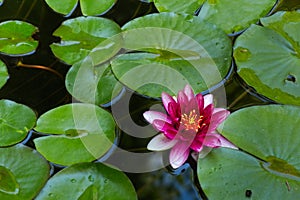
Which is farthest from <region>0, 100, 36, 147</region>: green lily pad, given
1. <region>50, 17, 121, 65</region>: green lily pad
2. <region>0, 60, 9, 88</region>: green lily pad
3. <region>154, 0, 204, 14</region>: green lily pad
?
<region>154, 0, 204, 14</region>: green lily pad

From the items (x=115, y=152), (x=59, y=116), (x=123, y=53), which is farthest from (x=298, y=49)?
(x=59, y=116)

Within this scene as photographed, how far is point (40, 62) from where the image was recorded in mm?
1987

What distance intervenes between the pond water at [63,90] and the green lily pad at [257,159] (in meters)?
0.11

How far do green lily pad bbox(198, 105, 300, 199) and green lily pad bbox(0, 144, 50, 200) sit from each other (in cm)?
56

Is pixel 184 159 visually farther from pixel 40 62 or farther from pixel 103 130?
pixel 40 62

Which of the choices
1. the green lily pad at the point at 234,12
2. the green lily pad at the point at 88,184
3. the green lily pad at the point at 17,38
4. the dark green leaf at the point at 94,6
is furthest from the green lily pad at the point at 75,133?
the green lily pad at the point at 234,12

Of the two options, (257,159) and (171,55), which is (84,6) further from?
(257,159)

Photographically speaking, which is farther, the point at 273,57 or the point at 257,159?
the point at 273,57

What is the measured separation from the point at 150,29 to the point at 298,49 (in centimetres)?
64

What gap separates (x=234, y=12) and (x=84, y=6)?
0.72 meters

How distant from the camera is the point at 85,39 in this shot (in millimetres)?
1971

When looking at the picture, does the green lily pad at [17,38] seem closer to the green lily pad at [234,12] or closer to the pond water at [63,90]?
the pond water at [63,90]

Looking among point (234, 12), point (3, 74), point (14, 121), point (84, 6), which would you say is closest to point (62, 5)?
point (84, 6)

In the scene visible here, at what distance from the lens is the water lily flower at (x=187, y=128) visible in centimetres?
155
